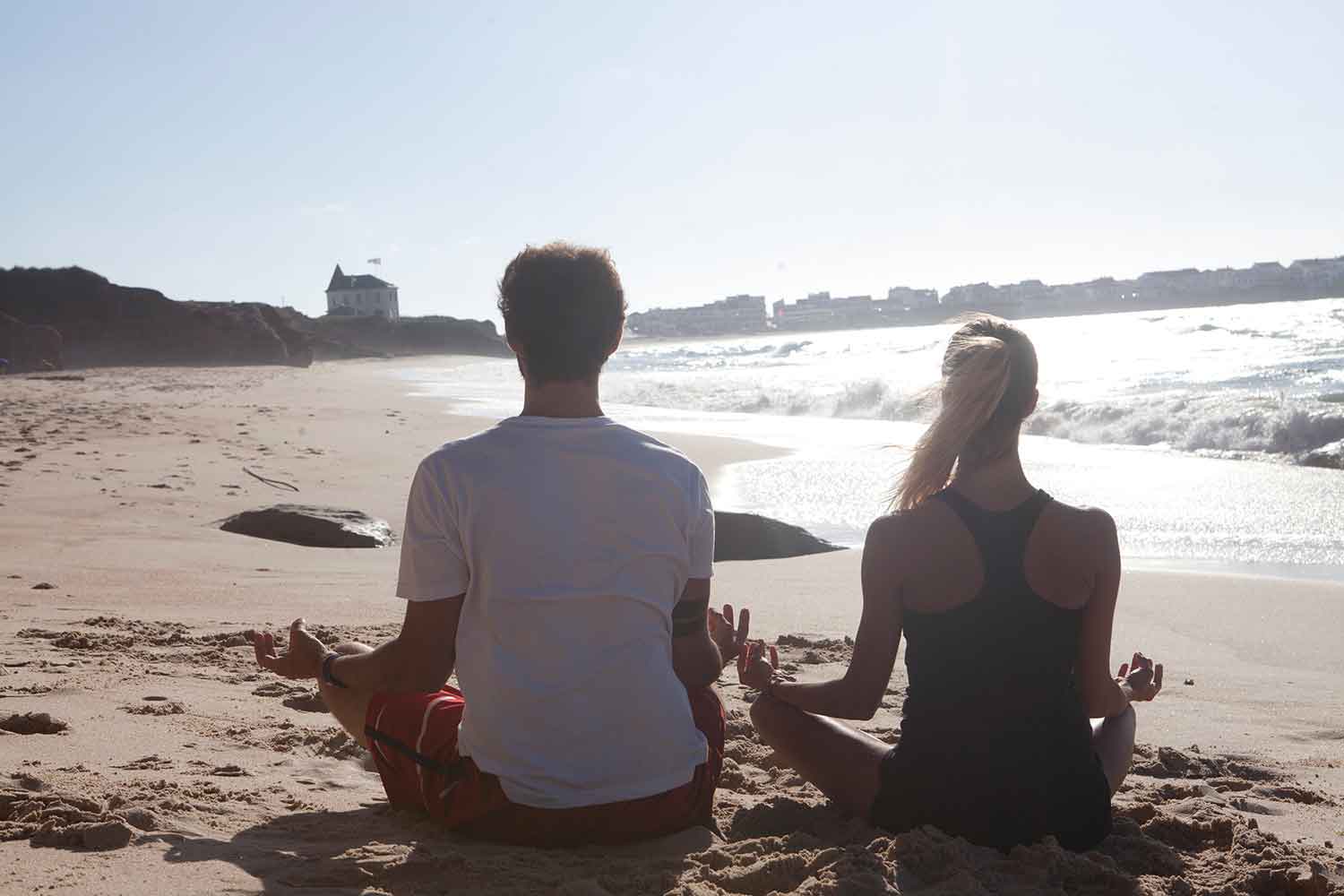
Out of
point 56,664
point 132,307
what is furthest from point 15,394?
point 132,307

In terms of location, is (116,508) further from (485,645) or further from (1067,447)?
(1067,447)

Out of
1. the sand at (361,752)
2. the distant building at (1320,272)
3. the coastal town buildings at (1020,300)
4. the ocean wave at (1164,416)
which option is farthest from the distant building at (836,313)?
the sand at (361,752)

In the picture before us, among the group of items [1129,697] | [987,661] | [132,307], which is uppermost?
[132,307]

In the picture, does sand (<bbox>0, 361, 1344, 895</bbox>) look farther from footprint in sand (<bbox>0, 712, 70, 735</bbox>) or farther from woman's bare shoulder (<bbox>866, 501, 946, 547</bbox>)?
woman's bare shoulder (<bbox>866, 501, 946, 547</bbox>)

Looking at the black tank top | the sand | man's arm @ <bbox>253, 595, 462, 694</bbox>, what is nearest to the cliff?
the sand

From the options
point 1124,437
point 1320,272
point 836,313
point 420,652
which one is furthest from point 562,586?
point 836,313

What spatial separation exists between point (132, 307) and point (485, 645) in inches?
1898

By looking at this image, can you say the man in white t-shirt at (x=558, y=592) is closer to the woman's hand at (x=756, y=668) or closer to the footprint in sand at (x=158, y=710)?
the woman's hand at (x=756, y=668)

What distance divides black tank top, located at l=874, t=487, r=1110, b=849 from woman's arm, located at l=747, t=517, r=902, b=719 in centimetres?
6

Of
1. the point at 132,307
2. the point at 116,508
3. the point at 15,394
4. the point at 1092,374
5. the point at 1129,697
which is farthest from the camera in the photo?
the point at 132,307

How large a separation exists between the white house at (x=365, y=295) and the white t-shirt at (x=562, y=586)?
105 meters

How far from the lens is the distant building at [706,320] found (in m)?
132

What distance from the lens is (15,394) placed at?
19.5 metres

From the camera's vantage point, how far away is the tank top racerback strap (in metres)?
2.47
